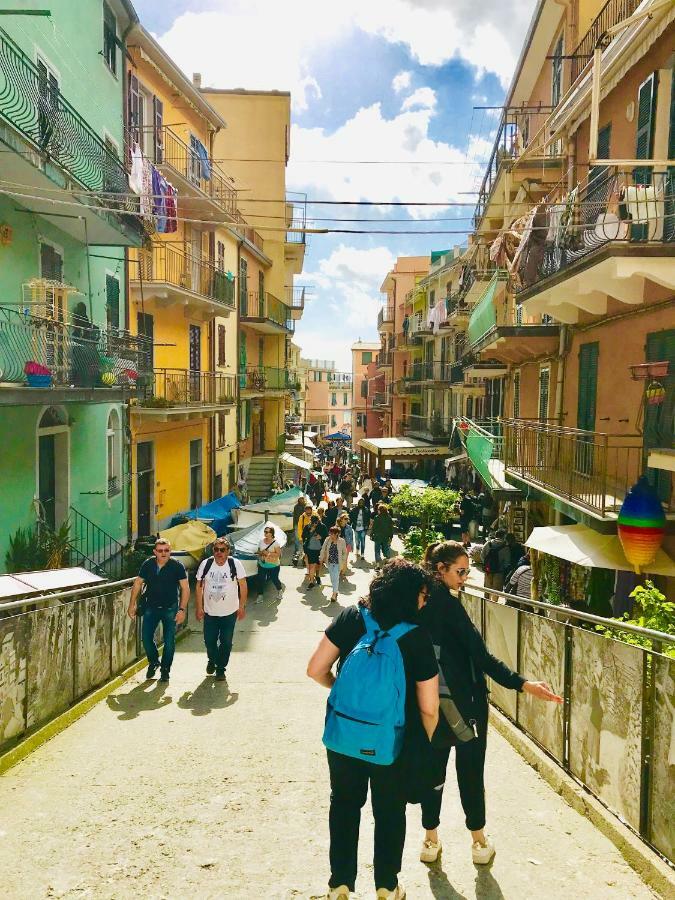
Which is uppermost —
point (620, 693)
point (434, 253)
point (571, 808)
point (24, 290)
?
point (434, 253)

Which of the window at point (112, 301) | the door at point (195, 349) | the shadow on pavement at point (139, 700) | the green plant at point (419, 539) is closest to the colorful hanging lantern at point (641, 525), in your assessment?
the shadow on pavement at point (139, 700)

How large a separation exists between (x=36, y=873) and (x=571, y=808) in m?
3.25

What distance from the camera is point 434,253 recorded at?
4644 cm

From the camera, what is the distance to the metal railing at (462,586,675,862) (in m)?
3.78

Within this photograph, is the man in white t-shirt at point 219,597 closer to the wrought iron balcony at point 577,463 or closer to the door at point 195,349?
the wrought iron balcony at point 577,463

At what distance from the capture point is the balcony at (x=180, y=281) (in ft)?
→ 63.1

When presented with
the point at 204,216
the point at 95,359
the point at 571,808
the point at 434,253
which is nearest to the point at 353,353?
the point at 434,253

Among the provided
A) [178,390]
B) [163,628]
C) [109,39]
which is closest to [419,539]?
[163,628]

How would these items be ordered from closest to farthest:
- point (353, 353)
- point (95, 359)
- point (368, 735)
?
point (368, 735) < point (95, 359) < point (353, 353)

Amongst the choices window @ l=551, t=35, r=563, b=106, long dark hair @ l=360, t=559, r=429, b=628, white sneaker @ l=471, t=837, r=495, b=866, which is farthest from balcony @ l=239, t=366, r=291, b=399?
long dark hair @ l=360, t=559, r=429, b=628

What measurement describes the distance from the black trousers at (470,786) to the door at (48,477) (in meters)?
11.3

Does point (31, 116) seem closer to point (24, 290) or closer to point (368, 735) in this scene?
point (24, 290)

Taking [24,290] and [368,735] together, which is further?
[24,290]

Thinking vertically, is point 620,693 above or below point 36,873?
above
